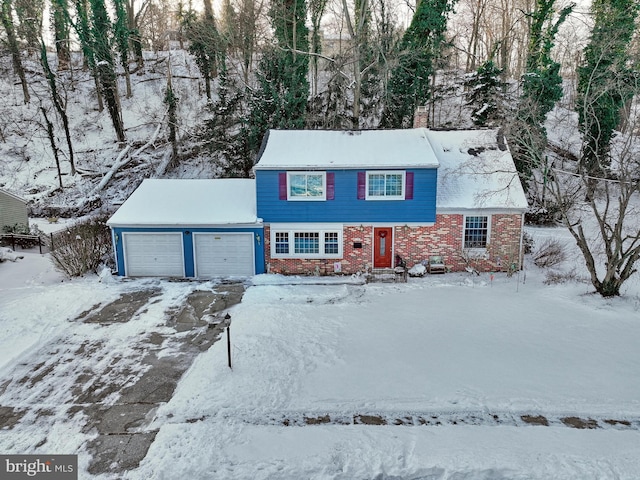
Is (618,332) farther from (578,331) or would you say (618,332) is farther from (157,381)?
(157,381)

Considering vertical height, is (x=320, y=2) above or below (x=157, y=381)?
above

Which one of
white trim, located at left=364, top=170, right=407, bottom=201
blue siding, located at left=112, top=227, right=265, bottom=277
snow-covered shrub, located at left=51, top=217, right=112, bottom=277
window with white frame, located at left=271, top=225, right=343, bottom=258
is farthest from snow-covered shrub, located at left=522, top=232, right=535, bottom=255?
snow-covered shrub, located at left=51, top=217, right=112, bottom=277

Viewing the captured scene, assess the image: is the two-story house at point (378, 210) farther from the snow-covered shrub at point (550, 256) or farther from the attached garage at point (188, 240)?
the snow-covered shrub at point (550, 256)

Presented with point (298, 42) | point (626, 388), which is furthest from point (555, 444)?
point (298, 42)

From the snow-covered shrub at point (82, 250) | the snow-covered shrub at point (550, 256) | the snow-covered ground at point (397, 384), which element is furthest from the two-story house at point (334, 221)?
the snow-covered ground at point (397, 384)

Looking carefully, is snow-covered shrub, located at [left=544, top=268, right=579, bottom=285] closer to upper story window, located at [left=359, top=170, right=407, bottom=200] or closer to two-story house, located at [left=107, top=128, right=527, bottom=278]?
two-story house, located at [left=107, top=128, right=527, bottom=278]
